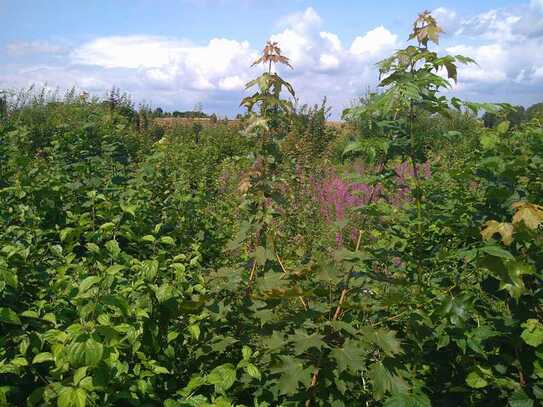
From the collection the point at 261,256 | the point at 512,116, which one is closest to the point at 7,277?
the point at 261,256

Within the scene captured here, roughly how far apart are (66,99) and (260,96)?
14.3 m

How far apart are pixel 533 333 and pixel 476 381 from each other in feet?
1.29

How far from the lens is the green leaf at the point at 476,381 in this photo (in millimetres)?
2375

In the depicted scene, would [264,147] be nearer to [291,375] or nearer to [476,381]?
[291,375]

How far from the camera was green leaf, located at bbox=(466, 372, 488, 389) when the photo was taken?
93.5 inches

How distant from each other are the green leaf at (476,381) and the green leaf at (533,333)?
339 millimetres

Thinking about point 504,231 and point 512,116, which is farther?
point 512,116

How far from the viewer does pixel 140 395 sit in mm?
2111

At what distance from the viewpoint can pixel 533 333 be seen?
2.19 metres

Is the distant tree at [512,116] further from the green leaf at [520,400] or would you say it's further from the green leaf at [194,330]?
the green leaf at [194,330]

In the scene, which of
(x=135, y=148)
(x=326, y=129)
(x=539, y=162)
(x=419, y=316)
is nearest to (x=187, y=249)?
(x=419, y=316)

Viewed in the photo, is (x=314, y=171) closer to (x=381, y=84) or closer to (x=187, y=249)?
(x=187, y=249)

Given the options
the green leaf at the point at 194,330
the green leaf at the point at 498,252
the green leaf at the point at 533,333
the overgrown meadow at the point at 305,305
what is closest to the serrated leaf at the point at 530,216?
the overgrown meadow at the point at 305,305

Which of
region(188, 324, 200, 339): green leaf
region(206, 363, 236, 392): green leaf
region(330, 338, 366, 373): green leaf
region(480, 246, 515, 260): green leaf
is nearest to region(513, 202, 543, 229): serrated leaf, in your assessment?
region(480, 246, 515, 260): green leaf
